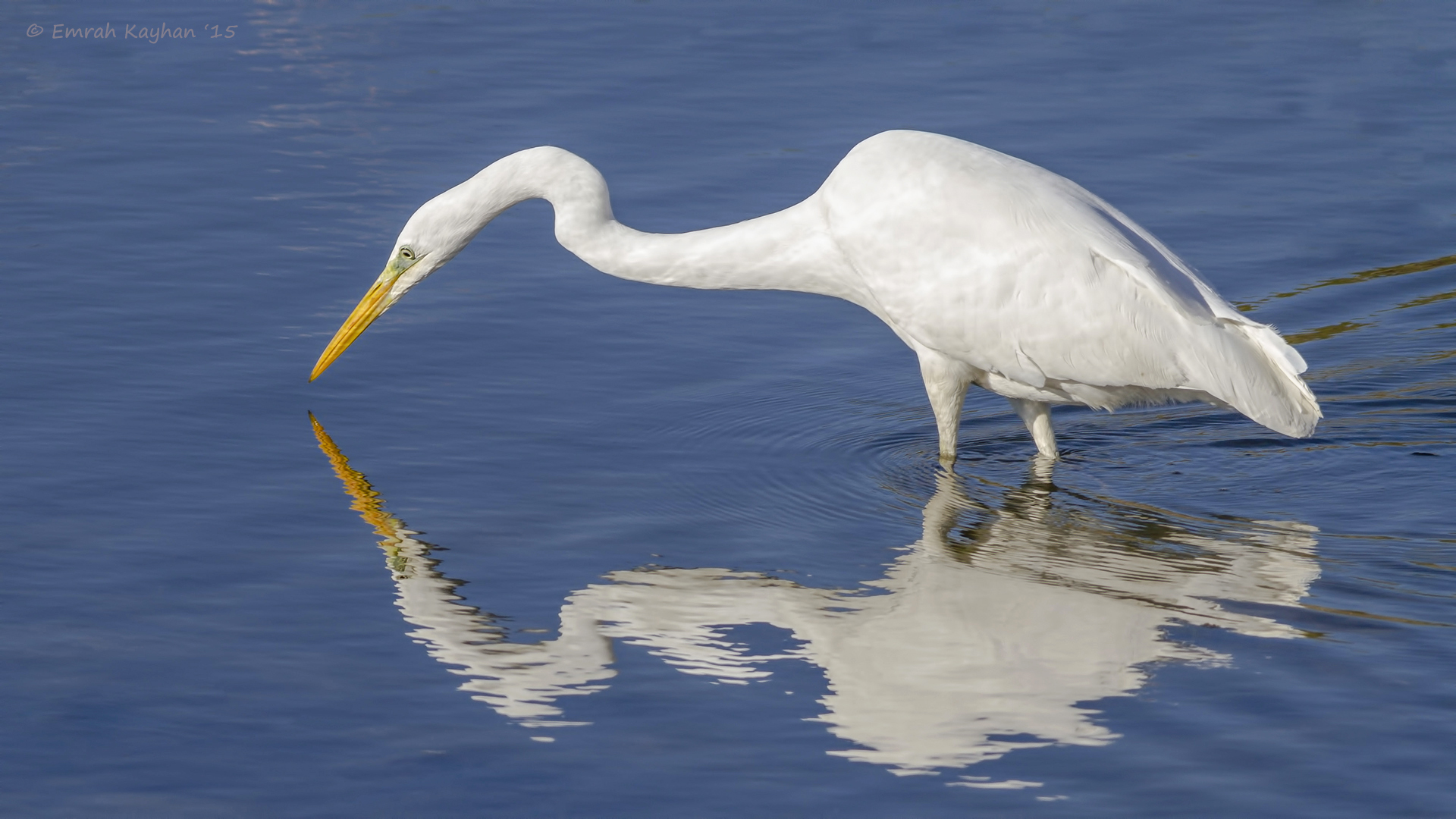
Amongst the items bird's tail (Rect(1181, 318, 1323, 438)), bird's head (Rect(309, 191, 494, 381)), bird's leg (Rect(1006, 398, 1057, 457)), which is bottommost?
bird's leg (Rect(1006, 398, 1057, 457))

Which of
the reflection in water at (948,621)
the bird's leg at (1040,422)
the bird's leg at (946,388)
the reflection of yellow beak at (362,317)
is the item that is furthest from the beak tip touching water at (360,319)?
the bird's leg at (1040,422)

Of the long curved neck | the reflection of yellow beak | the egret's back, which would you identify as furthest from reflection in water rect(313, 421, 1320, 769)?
the long curved neck

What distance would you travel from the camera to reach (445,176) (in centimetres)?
1172

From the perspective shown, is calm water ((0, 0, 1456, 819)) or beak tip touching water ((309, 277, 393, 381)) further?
beak tip touching water ((309, 277, 393, 381))

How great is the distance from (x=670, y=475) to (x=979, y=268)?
170 cm

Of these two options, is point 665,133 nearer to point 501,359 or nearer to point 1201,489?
point 501,359

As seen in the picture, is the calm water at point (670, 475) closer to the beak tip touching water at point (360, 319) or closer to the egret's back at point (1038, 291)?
the beak tip touching water at point (360, 319)

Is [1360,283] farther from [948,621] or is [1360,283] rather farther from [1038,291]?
[948,621]

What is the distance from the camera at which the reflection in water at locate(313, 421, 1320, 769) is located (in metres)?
6.05

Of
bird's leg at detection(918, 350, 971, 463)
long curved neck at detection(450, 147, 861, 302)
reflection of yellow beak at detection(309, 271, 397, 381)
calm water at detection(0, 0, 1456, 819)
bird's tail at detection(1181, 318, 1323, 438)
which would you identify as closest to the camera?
calm water at detection(0, 0, 1456, 819)

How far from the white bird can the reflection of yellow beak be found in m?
0.27

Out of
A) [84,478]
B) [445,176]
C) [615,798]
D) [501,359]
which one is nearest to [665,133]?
[445,176]

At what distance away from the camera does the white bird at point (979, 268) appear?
7824 mm

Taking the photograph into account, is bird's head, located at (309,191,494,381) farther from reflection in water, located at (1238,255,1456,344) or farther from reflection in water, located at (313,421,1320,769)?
reflection in water, located at (1238,255,1456,344)
